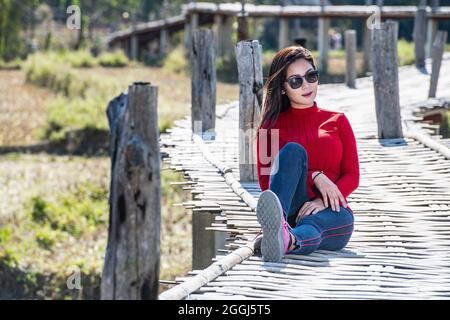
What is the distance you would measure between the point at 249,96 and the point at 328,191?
2302mm

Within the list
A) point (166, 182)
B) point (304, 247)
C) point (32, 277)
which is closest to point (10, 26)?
point (166, 182)

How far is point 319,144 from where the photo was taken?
6.06 meters

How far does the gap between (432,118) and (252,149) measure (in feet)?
20.0

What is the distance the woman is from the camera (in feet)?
19.2

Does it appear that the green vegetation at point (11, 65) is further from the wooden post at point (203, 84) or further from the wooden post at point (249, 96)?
the wooden post at point (249, 96)

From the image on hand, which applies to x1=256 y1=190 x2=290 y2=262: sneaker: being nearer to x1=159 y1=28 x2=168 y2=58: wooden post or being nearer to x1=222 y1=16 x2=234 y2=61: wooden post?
x1=222 y1=16 x2=234 y2=61: wooden post

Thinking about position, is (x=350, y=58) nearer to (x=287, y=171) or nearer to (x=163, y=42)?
(x=287, y=171)

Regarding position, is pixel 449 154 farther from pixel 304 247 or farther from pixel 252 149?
pixel 304 247

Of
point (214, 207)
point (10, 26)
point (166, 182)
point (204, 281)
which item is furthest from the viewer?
point (10, 26)

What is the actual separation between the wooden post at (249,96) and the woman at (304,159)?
1.92 meters

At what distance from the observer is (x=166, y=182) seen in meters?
16.1

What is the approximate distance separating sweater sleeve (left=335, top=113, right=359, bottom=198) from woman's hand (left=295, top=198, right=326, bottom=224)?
5.2 inches

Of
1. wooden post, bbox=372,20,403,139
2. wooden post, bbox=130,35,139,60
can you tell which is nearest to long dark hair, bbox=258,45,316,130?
wooden post, bbox=372,20,403,139

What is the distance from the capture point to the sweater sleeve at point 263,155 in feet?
20.0
